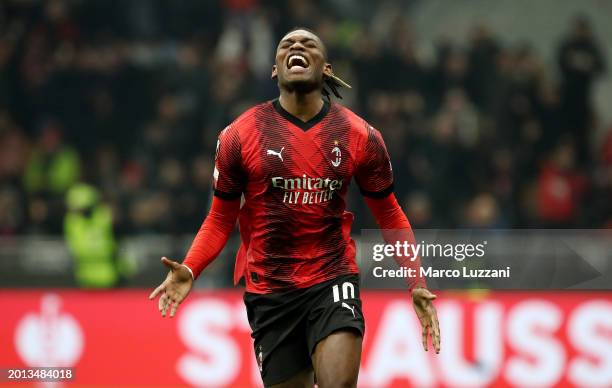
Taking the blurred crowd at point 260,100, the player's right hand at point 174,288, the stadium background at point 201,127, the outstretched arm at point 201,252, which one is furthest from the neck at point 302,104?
the blurred crowd at point 260,100

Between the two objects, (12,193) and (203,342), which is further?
(12,193)

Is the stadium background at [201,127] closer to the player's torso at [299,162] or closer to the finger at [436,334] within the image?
the player's torso at [299,162]

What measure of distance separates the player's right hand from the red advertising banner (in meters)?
4.37

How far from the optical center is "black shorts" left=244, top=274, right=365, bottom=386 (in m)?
5.88

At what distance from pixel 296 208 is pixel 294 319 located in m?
0.55

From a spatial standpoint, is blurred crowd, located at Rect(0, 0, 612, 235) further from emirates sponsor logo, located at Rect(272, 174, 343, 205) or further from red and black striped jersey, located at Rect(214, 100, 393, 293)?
emirates sponsor logo, located at Rect(272, 174, 343, 205)

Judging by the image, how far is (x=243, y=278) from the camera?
656 cm

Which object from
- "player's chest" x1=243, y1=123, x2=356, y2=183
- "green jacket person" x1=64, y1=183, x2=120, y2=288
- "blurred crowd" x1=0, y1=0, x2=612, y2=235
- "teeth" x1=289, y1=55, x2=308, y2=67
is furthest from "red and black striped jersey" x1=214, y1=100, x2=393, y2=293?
"blurred crowd" x1=0, y1=0, x2=612, y2=235

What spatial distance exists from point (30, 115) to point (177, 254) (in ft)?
17.0

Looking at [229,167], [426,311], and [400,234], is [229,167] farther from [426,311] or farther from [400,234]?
[426,311]

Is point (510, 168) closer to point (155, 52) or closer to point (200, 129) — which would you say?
point (200, 129)

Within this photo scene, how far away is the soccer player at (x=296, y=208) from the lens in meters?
5.94

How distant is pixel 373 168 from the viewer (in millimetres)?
6078

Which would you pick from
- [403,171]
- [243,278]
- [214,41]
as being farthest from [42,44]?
[243,278]
